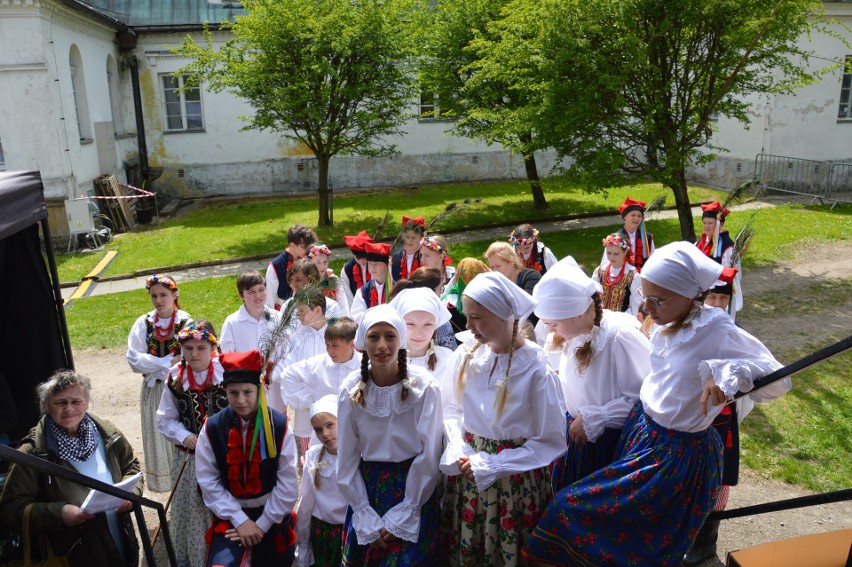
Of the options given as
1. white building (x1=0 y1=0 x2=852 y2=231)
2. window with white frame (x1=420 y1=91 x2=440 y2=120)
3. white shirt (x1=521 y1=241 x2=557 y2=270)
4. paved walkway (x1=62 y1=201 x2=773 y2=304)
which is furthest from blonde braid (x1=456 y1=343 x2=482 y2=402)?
white building (x1=0 y1=0 x2=852 y2=231)

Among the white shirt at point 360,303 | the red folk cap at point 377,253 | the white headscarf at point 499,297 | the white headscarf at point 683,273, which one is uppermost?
the white headscarf at point 683,273

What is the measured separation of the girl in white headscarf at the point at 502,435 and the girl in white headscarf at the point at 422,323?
1013 millimetres

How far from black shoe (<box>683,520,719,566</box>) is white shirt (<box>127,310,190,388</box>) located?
393 cm

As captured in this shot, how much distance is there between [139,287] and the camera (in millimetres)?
12820

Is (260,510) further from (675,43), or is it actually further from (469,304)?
(675,43)

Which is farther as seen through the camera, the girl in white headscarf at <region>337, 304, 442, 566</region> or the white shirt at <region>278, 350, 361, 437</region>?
the white shirt at <region>278, 350, 361, 437</region>

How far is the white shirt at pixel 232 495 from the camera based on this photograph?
388cm

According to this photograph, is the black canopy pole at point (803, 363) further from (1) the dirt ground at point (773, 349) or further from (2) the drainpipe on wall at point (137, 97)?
(2) the drainpipe on wall at point (137, 97)

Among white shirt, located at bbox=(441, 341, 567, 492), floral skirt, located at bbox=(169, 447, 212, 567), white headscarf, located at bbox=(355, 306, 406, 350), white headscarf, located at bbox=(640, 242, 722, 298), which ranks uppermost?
white headscarf, located at bbox=(640, 242, 722, 298)

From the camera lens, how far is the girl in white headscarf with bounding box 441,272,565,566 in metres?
3.46

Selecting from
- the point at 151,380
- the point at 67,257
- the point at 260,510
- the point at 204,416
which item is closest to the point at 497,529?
the point at 260,510

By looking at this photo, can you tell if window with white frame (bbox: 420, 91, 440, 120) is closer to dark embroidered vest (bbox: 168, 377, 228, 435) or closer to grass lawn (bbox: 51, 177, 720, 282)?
grass lawn (bbox: 51, 177, 720, 282)

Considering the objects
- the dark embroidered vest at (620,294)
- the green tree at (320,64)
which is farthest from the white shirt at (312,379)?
the green tree at (320,64)

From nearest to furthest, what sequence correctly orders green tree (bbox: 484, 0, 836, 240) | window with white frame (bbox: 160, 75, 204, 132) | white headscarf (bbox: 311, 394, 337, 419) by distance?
1. white headscarf (bbox: 311, 394, 337, 419)
2. green tree (bbox: 484, 0, 836, 240)
3. window with white frame (bbox: 160, 75, 204, 132)
